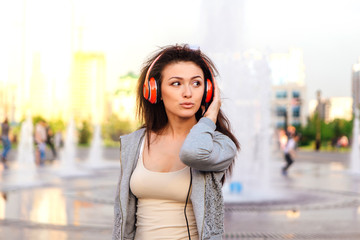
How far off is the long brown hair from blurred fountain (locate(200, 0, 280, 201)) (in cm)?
1045

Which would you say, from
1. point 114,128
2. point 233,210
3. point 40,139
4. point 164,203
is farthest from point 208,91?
point 114,128

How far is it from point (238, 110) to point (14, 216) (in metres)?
7.45

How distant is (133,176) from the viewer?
2229mm

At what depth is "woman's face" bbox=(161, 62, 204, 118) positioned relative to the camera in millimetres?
2209

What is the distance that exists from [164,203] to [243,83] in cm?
1244

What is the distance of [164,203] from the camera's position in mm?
2188

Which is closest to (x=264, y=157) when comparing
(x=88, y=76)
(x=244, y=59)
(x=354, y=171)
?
(x=244, y=59)

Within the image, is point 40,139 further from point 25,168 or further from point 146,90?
point 146,90

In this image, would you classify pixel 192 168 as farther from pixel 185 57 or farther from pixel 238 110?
pixel 238 110

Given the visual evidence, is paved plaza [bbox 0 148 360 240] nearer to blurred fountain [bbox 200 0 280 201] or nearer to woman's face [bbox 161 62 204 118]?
blurred fountain [bbox 200 0 280 201]

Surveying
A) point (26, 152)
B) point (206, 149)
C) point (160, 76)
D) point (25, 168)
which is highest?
point (160, 76)

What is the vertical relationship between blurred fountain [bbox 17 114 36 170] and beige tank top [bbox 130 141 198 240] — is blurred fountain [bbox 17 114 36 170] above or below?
below

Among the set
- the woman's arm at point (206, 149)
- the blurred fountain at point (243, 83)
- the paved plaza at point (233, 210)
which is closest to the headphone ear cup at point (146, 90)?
the woman's arm at point (206, 149)

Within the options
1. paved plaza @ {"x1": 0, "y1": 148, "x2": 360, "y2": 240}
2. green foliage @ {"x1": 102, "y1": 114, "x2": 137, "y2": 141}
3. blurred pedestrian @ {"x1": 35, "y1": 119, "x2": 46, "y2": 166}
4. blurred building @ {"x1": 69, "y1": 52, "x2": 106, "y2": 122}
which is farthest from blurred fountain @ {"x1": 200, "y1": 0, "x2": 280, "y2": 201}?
blurred building @ {"x1": 69, "y1": 52, "x2": 106, "y2": 122}
